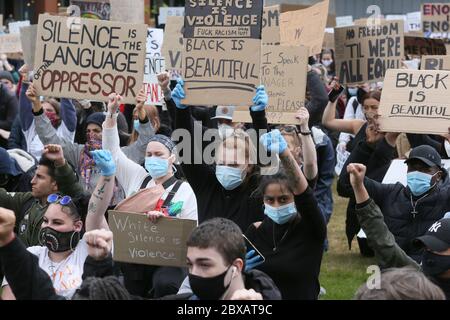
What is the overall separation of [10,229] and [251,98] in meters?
3.00

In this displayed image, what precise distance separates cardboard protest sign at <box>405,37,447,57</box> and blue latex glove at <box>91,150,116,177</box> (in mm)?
6790

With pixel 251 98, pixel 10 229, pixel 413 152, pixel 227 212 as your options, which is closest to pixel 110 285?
pixel 10 229

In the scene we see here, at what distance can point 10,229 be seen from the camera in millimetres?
4105

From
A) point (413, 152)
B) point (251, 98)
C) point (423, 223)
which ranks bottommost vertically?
point (423, 223)

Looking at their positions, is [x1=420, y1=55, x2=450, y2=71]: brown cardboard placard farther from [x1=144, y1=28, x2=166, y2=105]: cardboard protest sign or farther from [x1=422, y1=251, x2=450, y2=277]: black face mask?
[x1=422, y1=251, x2=450, y2=277]: black face mask

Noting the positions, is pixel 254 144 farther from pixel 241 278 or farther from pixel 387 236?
pixel 241 278

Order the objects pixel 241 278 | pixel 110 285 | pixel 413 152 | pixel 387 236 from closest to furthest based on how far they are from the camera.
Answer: pixel 110 285 < pixel 241 278 < pixel 387 236 < pixel 413 152

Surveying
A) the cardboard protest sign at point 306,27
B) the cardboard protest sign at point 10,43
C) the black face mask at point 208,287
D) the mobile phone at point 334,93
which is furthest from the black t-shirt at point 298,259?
the cardboard protest sign at point 10,43

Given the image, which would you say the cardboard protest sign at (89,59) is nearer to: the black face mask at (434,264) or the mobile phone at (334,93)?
the mobile phone at (334,93)

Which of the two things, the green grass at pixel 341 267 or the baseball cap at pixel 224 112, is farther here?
the baseball cap at pixel 224 112

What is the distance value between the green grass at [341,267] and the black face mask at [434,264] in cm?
277

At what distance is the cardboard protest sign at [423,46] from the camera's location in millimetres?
11945

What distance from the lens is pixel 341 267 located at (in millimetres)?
9617

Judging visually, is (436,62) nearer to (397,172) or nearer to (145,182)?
(397,172)
